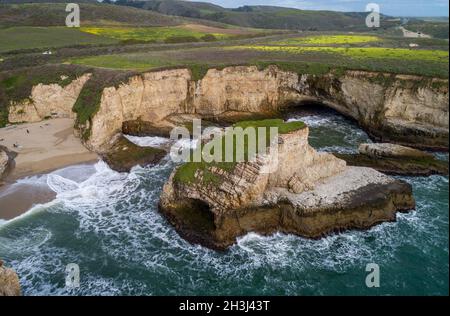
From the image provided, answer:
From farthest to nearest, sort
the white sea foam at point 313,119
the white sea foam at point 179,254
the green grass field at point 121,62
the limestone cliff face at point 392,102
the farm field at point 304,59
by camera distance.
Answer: the green grass field at point 121,62, the white sea foam at point 313,119, the farm field at point 304,59, the limestone cliff face at point 392,102, the white sea foam at point 179,254

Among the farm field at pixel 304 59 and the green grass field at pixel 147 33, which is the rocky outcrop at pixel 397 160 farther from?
the green grass field at pixel 147 33

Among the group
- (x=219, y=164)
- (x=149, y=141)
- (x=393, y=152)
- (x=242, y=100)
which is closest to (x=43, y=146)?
(x=149, y=141)

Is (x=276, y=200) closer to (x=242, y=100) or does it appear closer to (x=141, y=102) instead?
(x=141, y=102)

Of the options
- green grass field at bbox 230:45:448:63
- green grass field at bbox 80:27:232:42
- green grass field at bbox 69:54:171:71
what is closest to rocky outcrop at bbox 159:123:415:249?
green grass field at bbox 69:54:171:71

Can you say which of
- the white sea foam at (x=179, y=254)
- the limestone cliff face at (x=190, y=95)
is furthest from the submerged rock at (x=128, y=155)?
the white sea foam at (x=179, y=254)

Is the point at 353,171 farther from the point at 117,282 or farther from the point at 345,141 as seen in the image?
the point at 117,282

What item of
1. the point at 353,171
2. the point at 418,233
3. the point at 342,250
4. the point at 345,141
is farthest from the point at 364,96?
the point at 342,250

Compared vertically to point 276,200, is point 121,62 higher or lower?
higher
